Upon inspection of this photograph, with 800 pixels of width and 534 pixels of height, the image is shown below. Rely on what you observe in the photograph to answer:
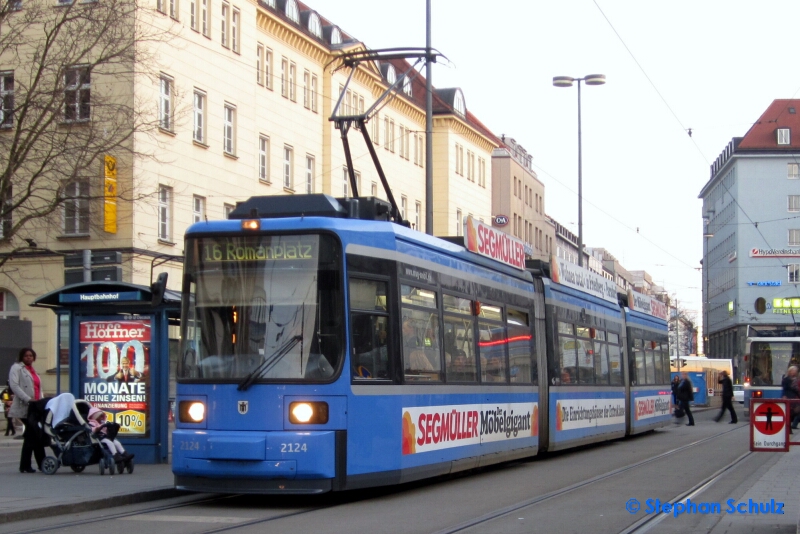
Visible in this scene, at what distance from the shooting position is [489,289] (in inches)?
657

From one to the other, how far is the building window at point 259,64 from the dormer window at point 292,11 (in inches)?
135

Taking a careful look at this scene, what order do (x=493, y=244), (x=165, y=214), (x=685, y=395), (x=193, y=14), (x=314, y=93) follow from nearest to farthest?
(x=493, y=244) < (x=685, y=395) < (x=165, y=214) < (x=193, y=14) < (x=314, y=93)

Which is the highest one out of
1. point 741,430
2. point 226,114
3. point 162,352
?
point 226,114

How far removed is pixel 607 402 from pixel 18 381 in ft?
38.4

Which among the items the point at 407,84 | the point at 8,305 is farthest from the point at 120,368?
the point at 8,305

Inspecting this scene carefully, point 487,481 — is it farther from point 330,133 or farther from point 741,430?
point 330,133

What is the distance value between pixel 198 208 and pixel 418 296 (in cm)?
2754

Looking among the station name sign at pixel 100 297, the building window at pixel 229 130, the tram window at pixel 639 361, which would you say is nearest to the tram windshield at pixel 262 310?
the station name sign at pixel 100 297

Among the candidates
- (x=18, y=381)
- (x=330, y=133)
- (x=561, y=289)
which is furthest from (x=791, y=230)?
(x=18, y=381)

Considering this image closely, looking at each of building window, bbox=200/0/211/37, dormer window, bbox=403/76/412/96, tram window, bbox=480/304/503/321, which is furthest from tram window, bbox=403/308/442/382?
building window, bbox=200/0/211/37

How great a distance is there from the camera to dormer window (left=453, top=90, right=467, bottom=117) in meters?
68.8

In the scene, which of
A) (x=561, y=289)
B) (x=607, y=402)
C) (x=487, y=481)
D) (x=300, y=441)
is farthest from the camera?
(x=607, y=402)

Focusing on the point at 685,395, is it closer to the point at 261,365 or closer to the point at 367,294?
the point at 367,294

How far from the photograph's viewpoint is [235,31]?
142 ft
